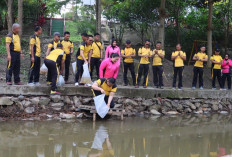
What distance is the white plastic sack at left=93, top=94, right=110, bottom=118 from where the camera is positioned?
666 cm

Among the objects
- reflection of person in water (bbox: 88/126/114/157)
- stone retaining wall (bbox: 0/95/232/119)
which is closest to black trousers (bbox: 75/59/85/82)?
stone retaining wall (bbox: 0/95/232/119)

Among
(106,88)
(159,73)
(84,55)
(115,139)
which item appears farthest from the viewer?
(159,73)

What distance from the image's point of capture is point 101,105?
Result: 6.69m

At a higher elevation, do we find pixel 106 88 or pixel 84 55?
pixel 84 55

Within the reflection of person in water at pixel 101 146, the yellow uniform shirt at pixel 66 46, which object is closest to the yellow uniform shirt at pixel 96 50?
the yellow uniform shirt at pixel 66 46

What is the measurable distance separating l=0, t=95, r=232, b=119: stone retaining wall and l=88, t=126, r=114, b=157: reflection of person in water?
1664 mm

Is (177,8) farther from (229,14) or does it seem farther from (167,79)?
(167,79)

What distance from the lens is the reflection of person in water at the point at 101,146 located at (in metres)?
4.67

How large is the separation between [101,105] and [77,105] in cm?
117

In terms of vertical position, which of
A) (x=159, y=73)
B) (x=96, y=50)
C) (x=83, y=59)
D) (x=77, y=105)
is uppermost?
(x=96, y=50)

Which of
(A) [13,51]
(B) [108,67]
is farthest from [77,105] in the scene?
(A) [13,51]

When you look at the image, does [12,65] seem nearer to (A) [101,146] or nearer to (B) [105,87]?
(B) [105,87]

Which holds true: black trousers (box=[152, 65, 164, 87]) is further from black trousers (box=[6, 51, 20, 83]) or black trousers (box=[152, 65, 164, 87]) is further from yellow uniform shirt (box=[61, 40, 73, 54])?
black trousers (box=[6, 51, 20, 83])

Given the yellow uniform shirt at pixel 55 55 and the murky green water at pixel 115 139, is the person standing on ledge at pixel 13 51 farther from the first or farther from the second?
the murky green water at pixel 115 139
